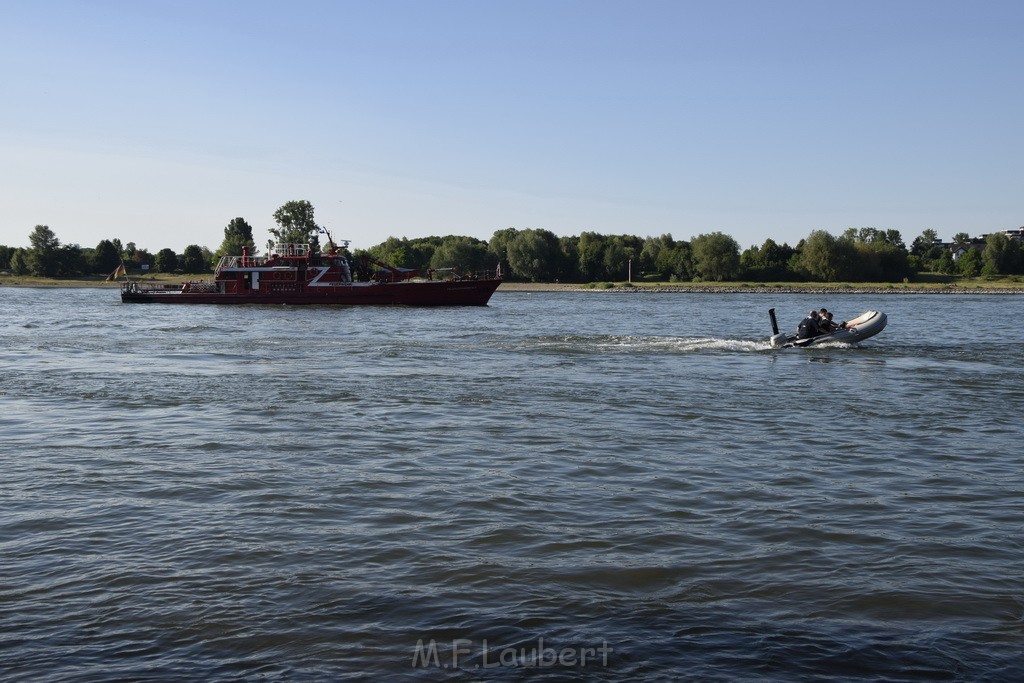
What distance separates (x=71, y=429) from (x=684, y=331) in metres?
33.1

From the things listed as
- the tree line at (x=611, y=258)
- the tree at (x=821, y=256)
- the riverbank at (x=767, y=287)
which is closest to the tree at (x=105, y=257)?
the tree line at (x=611, y=258)

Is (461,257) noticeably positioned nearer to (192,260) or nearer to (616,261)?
(616,261)

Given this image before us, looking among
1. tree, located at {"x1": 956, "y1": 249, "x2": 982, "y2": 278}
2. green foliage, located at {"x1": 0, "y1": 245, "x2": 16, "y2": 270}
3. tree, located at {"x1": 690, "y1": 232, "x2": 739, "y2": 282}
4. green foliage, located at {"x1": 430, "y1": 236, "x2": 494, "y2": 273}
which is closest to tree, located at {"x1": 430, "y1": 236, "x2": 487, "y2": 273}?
green foliage, located at {"x1": 430, "y1": 236, "x2": 494, "y2": 273}

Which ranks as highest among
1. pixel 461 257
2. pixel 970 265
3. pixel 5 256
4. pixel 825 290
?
pixel 5 256

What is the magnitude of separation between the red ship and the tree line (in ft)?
223

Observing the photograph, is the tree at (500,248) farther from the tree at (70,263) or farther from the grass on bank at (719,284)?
the tree at (70,263)

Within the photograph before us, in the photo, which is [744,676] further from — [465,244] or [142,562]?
[465,244]

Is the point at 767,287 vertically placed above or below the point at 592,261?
below

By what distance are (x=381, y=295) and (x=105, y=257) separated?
4873 inches

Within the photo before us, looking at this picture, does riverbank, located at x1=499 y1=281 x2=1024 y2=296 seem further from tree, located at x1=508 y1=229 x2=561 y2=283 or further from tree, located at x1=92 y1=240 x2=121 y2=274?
tree, located at x1=92 y1=240 x2=121 y2=274

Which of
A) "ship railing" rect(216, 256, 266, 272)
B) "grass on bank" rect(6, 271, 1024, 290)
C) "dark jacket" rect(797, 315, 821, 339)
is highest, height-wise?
"ship railing" rect(216, 256, 266, 272)

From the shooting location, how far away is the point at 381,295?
67250 millimetres

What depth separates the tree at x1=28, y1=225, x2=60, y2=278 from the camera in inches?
6491

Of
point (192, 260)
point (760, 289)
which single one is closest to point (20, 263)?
point (192, 260)
